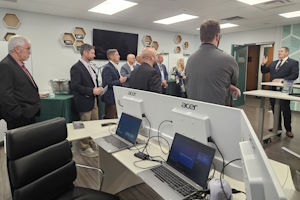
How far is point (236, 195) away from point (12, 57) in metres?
2.29

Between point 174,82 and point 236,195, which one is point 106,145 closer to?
point 236,195

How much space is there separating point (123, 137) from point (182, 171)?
78 centimetres

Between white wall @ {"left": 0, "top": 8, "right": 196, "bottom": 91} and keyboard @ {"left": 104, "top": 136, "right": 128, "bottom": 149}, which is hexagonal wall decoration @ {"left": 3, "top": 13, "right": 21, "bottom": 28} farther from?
keyboard @ {"left": 104, "top": 136, "right": 128, "bottom": 149}

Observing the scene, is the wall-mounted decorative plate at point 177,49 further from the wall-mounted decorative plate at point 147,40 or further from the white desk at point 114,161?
the white desk at point 114,161

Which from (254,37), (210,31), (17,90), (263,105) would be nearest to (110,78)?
(17,90)

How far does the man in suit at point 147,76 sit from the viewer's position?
2234mm

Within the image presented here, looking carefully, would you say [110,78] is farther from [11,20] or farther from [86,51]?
[11,20]

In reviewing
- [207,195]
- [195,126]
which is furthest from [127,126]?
[207,195]

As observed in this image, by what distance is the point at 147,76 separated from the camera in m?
2.23

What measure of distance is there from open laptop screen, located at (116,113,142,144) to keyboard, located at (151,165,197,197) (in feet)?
1.58

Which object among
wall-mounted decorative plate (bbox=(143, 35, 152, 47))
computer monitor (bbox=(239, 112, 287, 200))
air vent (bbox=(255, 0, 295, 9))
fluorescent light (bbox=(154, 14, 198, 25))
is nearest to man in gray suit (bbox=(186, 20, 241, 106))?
computer monitor (bbox=(239, 112, 287, 200))

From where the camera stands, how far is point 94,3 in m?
4.11

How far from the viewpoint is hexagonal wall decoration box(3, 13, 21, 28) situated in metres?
4.43

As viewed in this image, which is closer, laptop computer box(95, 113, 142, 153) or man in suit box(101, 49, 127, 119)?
laptop computer box(95, 113, 142, 153)
